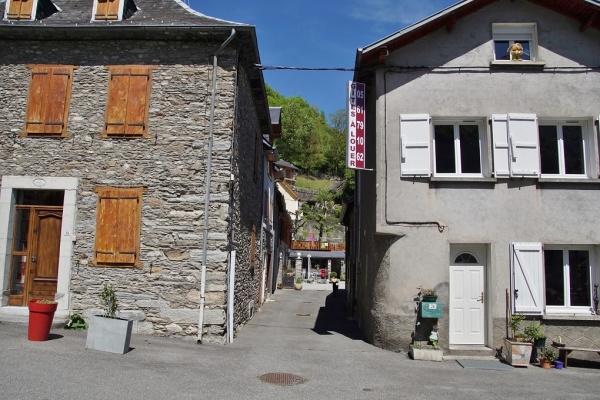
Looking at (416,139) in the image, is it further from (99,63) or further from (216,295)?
(99,63)

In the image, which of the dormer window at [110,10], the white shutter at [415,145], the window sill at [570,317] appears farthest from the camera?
the dormer window at [110,10]

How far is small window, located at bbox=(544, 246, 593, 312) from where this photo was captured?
938 cm

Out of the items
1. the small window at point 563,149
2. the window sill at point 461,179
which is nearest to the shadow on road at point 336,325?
the window sill at point 461,179

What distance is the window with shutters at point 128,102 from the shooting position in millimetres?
9992

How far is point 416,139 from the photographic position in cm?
965

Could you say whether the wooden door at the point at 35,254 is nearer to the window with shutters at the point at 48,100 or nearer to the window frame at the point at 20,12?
the window with shutters at the point at 48,100

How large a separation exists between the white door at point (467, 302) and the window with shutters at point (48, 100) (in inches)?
336

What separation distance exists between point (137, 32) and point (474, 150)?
7.35 metres

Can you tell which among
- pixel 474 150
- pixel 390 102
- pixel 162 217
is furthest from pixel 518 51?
pixel 162 217

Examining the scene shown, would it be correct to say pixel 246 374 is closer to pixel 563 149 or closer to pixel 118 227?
pixel 118 227

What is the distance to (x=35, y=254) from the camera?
10.0 m

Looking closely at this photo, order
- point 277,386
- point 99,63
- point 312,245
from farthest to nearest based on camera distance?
point 312,245, point 99,63, point 277,386

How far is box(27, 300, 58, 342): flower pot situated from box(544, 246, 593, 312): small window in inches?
356

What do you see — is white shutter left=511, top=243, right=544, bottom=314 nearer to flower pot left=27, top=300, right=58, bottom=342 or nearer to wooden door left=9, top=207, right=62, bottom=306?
flower pot left=27, top=300, right=58, bottom=342
